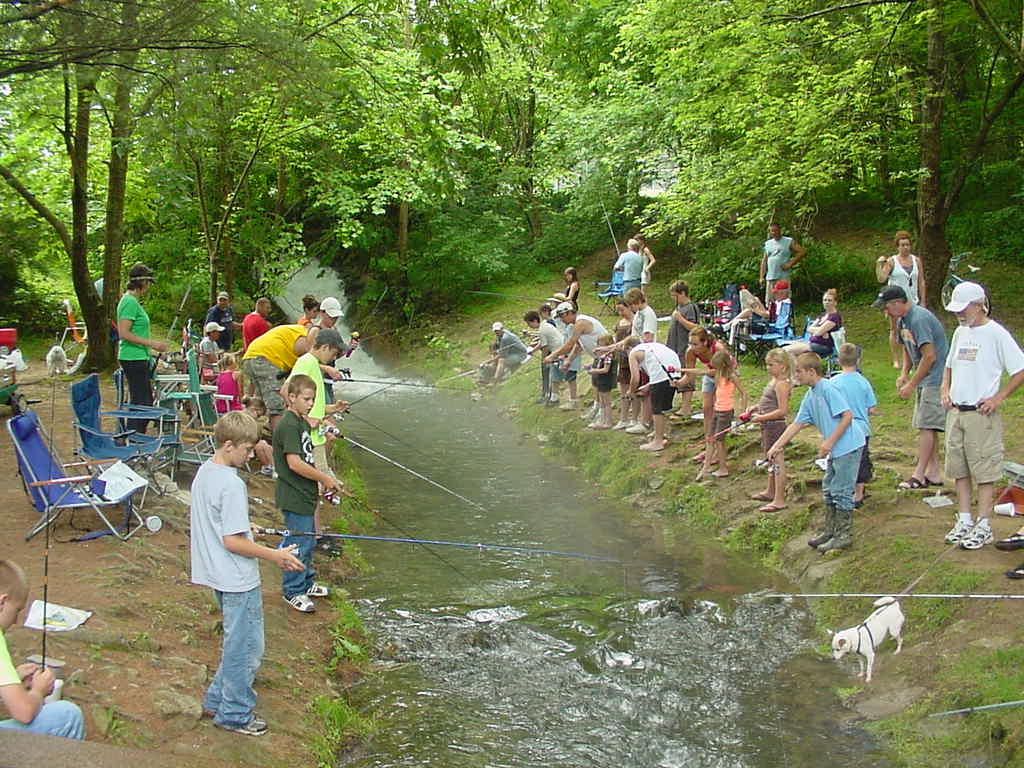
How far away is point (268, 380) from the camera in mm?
9297

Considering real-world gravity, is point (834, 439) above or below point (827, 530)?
above

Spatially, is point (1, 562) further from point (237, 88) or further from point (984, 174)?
point (984, 174)

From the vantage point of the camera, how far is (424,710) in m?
5.79

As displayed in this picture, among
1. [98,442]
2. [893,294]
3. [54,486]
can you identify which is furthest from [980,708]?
[98,442]

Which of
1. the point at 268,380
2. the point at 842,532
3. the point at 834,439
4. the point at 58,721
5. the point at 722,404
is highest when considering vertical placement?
the point at 268,380

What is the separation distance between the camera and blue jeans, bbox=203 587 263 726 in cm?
467

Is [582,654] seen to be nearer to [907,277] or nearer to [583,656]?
[583,656]

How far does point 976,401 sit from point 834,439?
1.17 meters

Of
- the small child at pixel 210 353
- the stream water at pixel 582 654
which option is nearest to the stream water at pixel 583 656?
the stream water at pixel 582 654

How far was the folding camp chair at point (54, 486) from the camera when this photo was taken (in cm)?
662

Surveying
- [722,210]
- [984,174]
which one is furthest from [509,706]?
[984,174]

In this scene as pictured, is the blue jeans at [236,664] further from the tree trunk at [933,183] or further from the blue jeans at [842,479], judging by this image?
the tree trunk at [933,183]

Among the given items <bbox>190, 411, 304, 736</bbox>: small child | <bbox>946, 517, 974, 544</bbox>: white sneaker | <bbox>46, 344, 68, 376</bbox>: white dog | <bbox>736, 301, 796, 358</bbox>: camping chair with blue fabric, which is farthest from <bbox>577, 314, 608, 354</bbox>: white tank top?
<bbox>190, 411, 304, 736</bbox>: small child

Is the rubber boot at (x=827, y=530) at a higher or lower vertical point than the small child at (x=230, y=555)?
lower
